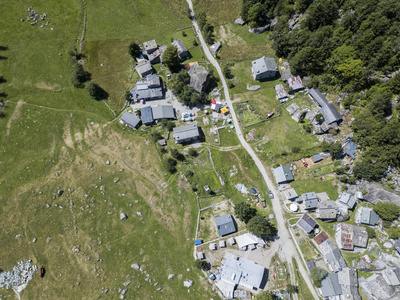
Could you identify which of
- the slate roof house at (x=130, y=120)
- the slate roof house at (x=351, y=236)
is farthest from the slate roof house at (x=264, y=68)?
the slate roof house at (x=351, y=236)

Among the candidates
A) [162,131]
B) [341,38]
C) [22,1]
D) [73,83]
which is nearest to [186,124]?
[162,131]

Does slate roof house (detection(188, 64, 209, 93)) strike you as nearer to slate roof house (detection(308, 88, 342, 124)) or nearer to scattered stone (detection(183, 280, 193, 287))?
slate roof house (detection(308, 88, 342, 124))

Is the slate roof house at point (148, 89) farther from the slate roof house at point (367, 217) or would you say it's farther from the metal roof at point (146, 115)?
the slate roof house at point (367, 217)

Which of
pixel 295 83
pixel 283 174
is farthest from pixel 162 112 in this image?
pixel 295 83

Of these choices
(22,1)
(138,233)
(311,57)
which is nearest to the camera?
(138,233)

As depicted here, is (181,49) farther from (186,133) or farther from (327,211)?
(327,211)

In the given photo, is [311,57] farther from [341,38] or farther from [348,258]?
[348,258]

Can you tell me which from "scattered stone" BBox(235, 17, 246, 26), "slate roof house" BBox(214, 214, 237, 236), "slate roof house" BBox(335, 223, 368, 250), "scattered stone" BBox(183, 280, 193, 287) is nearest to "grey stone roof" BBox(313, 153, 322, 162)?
"slate roof house" BBox(335, 223, 368, 250)
